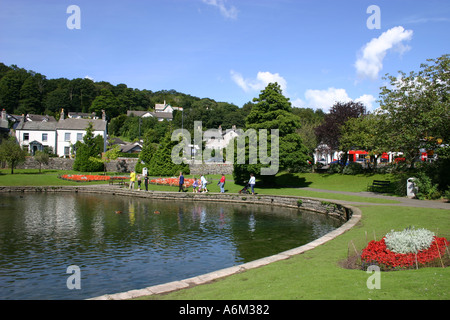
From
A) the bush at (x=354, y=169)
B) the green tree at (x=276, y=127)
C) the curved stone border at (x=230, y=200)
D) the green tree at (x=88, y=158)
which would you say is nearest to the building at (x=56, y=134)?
the green tree at (x=88, y=158)

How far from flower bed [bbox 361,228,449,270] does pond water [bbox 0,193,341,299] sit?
186 inches

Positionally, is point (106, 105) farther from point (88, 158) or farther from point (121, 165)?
point (88, 158)

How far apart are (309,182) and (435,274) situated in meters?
32.8

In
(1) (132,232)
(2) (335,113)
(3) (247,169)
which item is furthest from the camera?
(2) (335,113)

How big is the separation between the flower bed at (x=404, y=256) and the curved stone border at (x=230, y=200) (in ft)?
8.43

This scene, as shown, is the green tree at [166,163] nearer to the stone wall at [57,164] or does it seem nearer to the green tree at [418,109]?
the stone wall at [57,164]

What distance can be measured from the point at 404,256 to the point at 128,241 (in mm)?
11343

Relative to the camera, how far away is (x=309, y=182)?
40.3 m

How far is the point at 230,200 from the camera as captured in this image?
2969cm

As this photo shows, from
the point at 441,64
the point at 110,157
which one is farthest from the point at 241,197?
the point at 110,157

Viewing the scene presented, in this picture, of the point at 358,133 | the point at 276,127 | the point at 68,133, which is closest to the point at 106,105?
the point at 68,133

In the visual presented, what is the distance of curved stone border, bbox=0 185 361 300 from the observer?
327 inches

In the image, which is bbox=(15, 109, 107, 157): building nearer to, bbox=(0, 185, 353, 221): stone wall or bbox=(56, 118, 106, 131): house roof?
bbox=(56, 118, 106, 131): house roof
